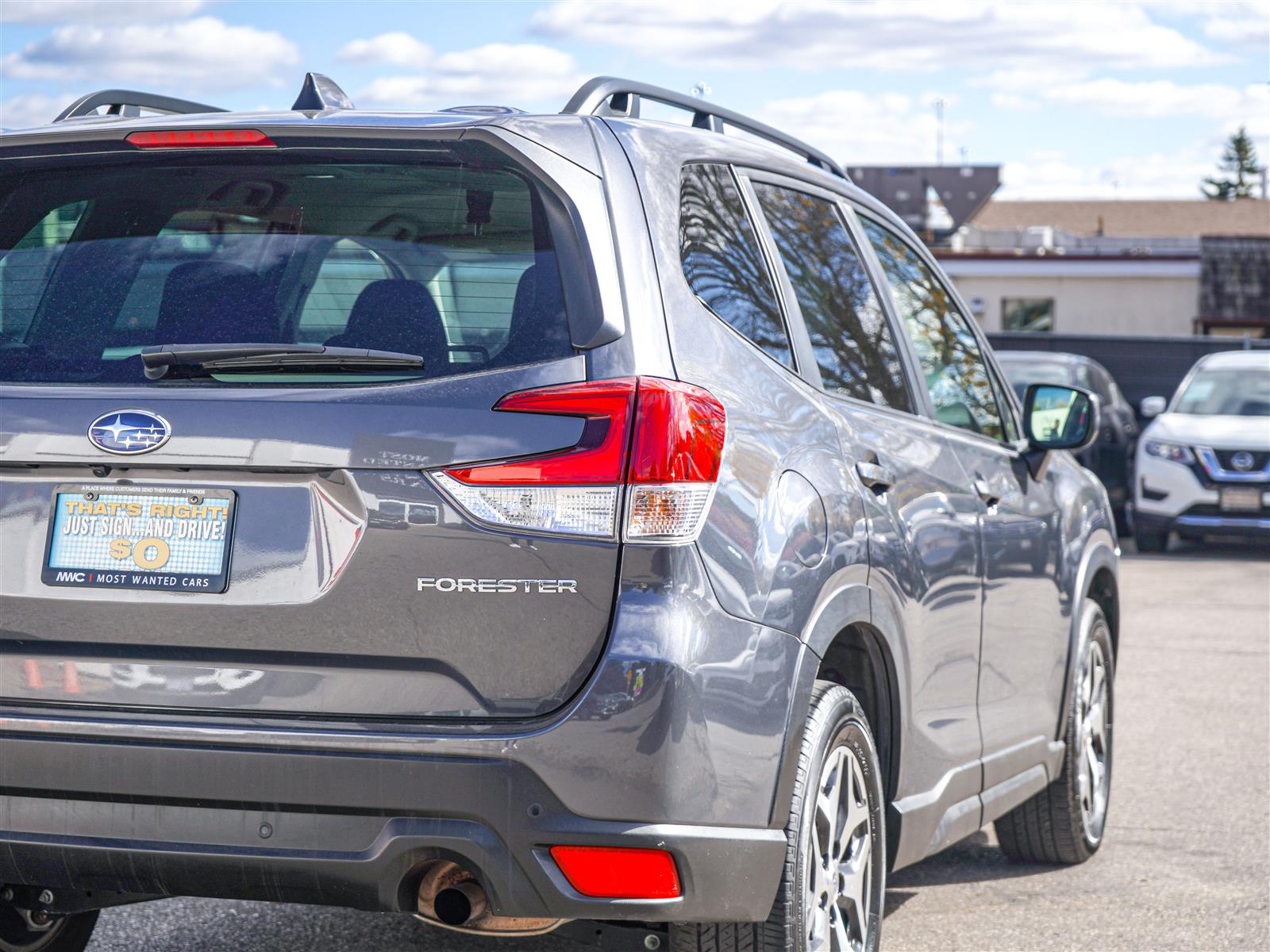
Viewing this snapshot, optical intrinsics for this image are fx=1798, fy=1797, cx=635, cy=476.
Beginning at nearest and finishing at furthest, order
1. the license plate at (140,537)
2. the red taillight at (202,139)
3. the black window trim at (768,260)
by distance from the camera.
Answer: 1. the license plate at (140,537)
2. the red taillight at (202,139)
3. the black window trim at (768,260)

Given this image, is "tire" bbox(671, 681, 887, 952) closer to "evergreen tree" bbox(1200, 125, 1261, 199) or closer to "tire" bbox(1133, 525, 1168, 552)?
"tire" bbox(1133, 525, 1168, 552)

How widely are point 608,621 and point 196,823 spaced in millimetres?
805

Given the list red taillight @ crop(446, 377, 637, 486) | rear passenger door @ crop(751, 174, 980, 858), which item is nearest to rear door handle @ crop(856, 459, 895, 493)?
rear passenger door @ crop(751, 174, 980, 858)

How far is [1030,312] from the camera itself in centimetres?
4556

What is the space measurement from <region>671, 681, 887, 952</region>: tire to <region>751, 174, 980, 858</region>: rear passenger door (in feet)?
0.73

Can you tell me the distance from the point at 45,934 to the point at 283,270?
1.86 meters

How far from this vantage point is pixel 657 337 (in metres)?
3.17

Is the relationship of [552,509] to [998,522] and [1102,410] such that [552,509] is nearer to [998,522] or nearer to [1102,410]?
[998,522]

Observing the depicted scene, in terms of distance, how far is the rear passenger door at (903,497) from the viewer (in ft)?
13.1

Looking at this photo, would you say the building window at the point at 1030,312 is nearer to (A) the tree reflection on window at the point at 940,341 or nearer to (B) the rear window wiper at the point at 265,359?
(A) the tree reflection on window at the point at 940,341

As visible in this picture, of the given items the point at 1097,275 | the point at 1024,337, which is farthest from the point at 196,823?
the point at 1097,275

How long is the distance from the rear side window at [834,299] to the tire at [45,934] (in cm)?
210

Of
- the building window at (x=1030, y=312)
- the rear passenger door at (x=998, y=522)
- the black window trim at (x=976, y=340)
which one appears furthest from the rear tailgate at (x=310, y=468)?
the building window at (x=1030, y=312)

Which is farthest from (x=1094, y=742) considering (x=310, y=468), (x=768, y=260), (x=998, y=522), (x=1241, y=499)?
(x=1241, y=499)
